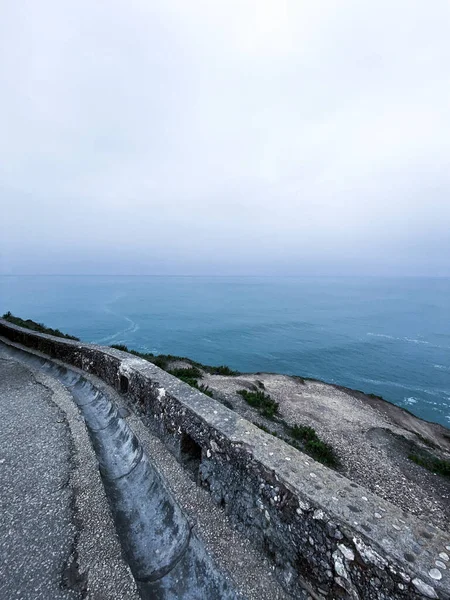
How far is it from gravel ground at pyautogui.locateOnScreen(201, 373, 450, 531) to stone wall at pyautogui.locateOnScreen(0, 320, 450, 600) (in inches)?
229

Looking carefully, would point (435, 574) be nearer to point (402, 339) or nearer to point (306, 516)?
point (306, 516)

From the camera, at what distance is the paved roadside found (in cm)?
274

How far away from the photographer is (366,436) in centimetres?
1128

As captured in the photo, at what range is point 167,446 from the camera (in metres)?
4.92

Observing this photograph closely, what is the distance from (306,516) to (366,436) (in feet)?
35.8

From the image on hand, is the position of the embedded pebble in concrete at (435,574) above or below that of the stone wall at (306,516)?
above

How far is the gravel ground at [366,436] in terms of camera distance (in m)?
7.15

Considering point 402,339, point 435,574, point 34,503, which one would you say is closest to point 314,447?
point 435,574

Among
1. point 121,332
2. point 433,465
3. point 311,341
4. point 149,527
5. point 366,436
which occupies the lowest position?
point 121,332

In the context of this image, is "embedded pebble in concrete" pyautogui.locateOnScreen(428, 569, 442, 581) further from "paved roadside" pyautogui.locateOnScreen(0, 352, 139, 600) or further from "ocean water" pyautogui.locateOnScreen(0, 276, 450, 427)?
"ocean water" pyautogui.locateOnScreen(0, 276, 450, 427)

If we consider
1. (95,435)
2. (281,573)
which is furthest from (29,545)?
(281,573)

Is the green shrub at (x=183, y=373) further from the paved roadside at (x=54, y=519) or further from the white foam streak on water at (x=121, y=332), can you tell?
the white foam streak on water at (x=121, y=332)

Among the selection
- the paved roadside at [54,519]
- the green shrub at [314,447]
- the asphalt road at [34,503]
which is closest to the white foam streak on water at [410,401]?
the green shrub at [314,447]

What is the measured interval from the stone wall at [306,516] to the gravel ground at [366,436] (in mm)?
5805
